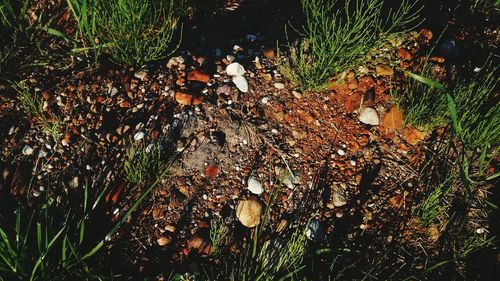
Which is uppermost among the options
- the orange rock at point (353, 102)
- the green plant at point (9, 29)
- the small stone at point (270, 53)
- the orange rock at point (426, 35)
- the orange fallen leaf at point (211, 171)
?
the green plant at point (9, 29)

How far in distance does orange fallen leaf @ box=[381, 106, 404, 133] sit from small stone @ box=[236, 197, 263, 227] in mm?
962

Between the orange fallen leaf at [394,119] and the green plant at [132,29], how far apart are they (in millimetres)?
1404

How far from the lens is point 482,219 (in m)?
2.25

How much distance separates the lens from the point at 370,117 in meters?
2.41

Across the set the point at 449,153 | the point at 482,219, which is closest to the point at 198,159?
the point at 449,153

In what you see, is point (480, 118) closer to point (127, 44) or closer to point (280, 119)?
point (280, 119)

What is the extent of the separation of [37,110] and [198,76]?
961 mm

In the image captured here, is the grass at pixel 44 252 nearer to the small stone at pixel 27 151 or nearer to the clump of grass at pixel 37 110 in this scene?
the small stone at pixel 27 151

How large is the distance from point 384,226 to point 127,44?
1.81 m

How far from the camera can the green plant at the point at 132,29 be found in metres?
2.14

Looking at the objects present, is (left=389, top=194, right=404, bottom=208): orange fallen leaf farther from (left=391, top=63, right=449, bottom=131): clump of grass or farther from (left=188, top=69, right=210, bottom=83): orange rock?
(left=188, top=69, right=210, bottom=83): orange rock

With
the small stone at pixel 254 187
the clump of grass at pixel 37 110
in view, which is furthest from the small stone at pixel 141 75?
the small stone at pixel 254 187

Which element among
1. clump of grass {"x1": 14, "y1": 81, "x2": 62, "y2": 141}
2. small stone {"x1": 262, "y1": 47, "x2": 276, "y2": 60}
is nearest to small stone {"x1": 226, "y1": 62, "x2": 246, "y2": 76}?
small stone {"x1": 262, "y1": 47, "x2": 276, "y2": 60}

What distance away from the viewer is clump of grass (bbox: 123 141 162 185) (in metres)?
2.05
